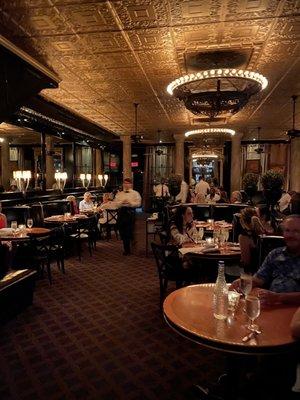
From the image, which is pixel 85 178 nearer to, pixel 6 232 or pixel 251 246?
pixel 6 232

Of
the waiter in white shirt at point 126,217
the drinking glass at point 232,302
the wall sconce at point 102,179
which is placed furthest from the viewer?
the wall sconce at point 102,179

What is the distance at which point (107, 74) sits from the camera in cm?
555

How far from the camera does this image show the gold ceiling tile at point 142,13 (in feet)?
10.8

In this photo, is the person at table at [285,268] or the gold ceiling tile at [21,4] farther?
the gold ceiling tile at [21,4]

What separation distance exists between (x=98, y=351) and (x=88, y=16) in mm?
3594

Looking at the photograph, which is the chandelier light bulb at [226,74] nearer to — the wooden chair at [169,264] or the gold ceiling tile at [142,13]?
the gold ceiling tile at [142,13]

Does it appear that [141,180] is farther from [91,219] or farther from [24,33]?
[24,33]

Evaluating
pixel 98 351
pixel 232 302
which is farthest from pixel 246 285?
pixel 98 351

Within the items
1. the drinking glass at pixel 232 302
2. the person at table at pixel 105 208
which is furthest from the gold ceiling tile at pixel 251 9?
the person at table at pixel 105 208

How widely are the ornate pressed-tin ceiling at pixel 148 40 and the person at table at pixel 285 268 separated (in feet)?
7.99

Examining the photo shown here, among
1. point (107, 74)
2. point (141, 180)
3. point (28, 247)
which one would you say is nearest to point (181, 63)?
point (107, 74)

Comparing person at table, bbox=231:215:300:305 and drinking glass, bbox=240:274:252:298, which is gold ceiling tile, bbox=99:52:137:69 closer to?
person at table, bbox=231:215:300:305

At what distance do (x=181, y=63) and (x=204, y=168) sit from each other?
1448 cm

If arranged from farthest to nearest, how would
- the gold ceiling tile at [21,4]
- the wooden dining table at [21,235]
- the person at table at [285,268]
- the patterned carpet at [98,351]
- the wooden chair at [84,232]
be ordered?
the wooden chair at [84,232] < the wooden dining table at [21,235] < the gold ceiling tile at [21,4] < the patterned carpet at [98,351] < the person at table at [285,268]
